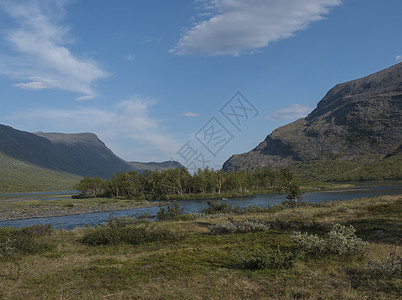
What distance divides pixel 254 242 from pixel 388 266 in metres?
7.88

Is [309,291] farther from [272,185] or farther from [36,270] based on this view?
[272,185]

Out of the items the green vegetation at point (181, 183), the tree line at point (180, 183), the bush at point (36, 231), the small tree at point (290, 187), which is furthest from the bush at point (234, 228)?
the tree line at point (180, 183)

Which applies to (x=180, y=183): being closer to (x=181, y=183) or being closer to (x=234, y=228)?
(x=181, y=183)

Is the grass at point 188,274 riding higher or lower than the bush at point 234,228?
higher

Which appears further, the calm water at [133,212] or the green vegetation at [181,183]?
the green vegetation at [181,183]

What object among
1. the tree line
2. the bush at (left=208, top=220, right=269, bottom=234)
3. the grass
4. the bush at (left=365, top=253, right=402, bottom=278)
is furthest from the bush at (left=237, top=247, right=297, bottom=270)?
the tree line

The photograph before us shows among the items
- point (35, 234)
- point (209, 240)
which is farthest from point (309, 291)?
point (35, 234)

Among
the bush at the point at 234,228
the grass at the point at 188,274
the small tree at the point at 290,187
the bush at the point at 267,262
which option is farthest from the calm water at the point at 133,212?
the bush at the point at 267,262

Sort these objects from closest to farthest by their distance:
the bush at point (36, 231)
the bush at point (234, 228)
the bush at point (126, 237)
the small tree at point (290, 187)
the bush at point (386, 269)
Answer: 1. the bush at point (386, 269)
2. the bush at point (126, 237)
3. the bush at point (234, 228)
4. the bush at point (36, 231)
5. the small tree at point (290, 187)

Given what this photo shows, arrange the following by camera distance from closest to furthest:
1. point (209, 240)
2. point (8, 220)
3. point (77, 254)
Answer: point (77, 254), point (209, 240), point (8, 220)

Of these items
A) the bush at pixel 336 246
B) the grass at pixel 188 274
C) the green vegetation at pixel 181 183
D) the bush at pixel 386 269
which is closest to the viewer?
the grass at pixel 188 274

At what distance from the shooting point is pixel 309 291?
849cm

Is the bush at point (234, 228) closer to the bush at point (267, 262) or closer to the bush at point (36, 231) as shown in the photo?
the bush at point (267, 262)

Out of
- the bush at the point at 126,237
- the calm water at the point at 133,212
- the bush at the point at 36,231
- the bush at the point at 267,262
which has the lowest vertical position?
the calm water at the point at 133,212
